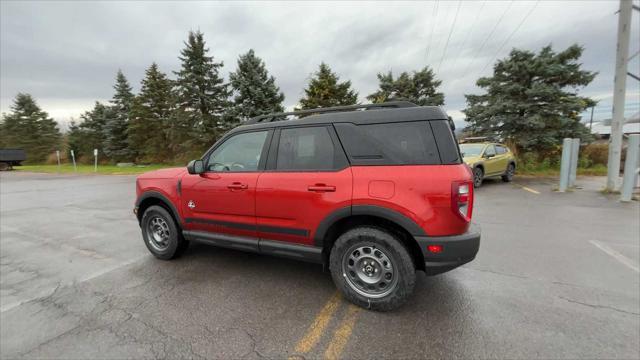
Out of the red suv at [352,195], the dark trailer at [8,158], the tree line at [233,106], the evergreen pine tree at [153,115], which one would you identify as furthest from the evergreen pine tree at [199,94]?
the red suv at [352,195]

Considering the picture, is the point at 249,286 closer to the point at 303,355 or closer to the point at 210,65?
the point at 303,355

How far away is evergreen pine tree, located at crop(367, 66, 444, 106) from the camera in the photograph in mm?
20625

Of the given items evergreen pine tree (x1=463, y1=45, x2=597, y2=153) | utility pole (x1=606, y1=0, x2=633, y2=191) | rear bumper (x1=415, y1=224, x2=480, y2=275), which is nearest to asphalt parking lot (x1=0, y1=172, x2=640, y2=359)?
rear bumper (x1=415, y1=224, x2=480, y2=275)

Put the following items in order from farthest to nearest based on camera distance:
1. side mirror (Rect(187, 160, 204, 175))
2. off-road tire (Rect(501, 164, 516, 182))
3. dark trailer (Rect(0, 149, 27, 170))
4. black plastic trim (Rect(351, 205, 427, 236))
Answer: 1. dark trailer (Rect(0, 149, 27, 170))
2. off-road tire (Rect(501, 164, 516, 182))
3. side mirror (Rect(187, 160, 204, 175))
4. black plastic trim (Rect(351, 205, 427, 236))

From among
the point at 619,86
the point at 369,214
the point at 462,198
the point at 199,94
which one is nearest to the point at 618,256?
the point at 462,198

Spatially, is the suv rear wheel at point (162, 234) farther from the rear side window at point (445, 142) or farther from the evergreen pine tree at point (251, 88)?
the evergreen pine tree at point (251, 88)

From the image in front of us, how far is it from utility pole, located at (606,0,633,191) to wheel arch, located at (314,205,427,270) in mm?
9858

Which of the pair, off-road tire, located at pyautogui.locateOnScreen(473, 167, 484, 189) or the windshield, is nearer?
off-road tire, located at pyautogui.locateOnScreen(473, 167, 484, 189)

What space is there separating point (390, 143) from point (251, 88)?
20121 millimetres

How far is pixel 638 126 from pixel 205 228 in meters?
43.0

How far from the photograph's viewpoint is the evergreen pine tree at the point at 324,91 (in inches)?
875

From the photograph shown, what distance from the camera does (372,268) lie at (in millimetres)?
2666

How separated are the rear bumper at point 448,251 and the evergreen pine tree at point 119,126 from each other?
1346 inches

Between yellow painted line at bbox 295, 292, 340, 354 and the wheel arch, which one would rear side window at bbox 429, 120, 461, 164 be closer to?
the wheel arch
